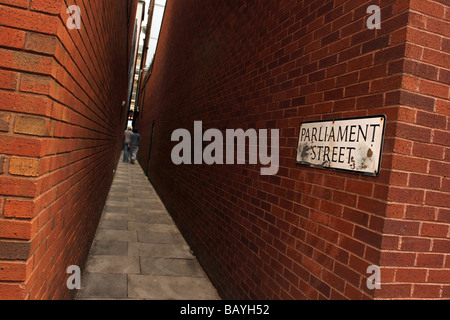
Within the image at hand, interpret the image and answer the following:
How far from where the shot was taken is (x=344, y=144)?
1921mm

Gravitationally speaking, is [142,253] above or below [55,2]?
below

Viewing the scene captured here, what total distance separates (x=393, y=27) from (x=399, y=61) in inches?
8.8

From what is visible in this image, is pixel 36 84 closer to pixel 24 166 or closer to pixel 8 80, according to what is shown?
pixel 8 80

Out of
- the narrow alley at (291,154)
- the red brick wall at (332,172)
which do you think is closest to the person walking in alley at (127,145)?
the narrow alley at (291,154)

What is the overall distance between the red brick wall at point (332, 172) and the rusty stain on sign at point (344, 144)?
0.05m

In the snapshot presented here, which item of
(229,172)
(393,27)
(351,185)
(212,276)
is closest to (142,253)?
(212,276)

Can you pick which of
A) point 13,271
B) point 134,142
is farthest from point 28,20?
point 134,142

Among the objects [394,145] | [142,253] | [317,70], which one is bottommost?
[142,253]

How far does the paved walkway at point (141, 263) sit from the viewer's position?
3.35 metres

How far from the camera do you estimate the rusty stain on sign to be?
1.71 meters

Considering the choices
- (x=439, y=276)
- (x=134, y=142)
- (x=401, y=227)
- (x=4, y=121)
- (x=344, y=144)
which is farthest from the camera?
(x=134, y=142)

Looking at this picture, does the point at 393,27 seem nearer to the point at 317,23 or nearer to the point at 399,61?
the point at 399,61

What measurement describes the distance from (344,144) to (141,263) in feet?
10.7

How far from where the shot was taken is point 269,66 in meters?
2.97
